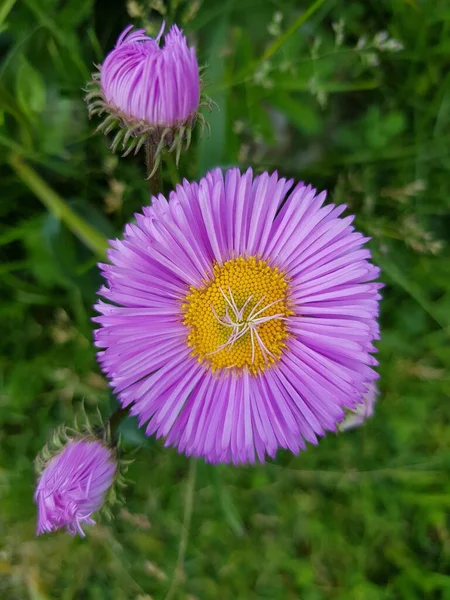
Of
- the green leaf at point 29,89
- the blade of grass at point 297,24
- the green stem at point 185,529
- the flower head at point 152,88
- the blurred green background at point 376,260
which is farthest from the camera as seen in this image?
the green stem at point 185,529

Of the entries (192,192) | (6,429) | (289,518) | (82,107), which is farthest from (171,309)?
(289,518)

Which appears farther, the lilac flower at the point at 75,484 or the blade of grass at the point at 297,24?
the blade of grass at the point at 297,24

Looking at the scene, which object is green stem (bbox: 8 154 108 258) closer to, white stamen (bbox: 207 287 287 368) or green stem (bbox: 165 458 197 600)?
white stamen (bbox: 207 287 287 368)

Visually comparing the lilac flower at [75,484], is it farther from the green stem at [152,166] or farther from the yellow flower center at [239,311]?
the green stem at [152,166]

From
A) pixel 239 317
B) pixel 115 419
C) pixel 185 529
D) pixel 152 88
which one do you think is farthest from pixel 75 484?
pixel 185 529

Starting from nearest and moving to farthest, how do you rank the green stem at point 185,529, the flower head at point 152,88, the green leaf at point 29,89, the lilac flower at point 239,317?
the flower head at point 152,88 → the lilac flower at point 239,317 → the green leaf at point 29,89 → the green stem at point 185,529

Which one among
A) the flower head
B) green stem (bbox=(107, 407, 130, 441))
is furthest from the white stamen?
the flower head

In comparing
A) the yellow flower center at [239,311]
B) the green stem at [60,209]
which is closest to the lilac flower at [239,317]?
the yellow flower center at [239,311]
